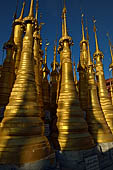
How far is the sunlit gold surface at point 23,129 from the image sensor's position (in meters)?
5.90

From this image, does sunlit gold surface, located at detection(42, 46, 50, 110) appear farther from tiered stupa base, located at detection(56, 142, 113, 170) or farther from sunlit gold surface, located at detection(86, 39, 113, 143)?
tiered stupa base, located at detection(56, 142, 113, 170)

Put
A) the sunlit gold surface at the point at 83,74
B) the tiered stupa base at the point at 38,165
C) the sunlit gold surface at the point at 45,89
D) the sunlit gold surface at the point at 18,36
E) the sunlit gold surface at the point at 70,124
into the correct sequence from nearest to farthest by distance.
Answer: the tiered stupa base at the point at 38,165, the sunlit gold surface at the point at 70,124, the sunlit gold surface at the point at 45,89, the sunlit gold surface at the point at 83,74, the sunlit gold surface at the point at 18,36

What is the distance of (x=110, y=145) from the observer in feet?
32.6

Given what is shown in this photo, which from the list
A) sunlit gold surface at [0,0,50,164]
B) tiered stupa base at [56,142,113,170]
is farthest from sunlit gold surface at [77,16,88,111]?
sunlit gold surface at [0,0,50,164]

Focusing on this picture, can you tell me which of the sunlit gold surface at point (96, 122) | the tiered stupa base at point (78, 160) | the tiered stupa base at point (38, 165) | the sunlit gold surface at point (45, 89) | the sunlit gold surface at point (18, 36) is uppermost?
the sunlit gold surface at point (18, 36)

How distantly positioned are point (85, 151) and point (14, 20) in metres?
15.3

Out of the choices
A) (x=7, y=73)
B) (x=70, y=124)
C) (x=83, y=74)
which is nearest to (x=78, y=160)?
(x=70, y=124)

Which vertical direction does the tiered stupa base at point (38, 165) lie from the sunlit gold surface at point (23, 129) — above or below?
below

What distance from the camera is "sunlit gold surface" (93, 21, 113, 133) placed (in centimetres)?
1282

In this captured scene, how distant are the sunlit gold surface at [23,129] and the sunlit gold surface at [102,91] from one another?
27.3 ft

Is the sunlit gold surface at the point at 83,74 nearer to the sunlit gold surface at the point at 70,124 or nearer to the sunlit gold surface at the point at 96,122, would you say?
the sunlit gold surface at the point at 96,122

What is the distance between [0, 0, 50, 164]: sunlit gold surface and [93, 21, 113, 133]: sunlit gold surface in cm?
831

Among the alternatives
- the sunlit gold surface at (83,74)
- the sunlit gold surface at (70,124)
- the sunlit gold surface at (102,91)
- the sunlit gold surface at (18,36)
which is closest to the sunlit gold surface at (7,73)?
the sunlit gold surface at (18,36)

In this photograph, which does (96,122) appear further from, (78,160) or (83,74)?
(83,74)
